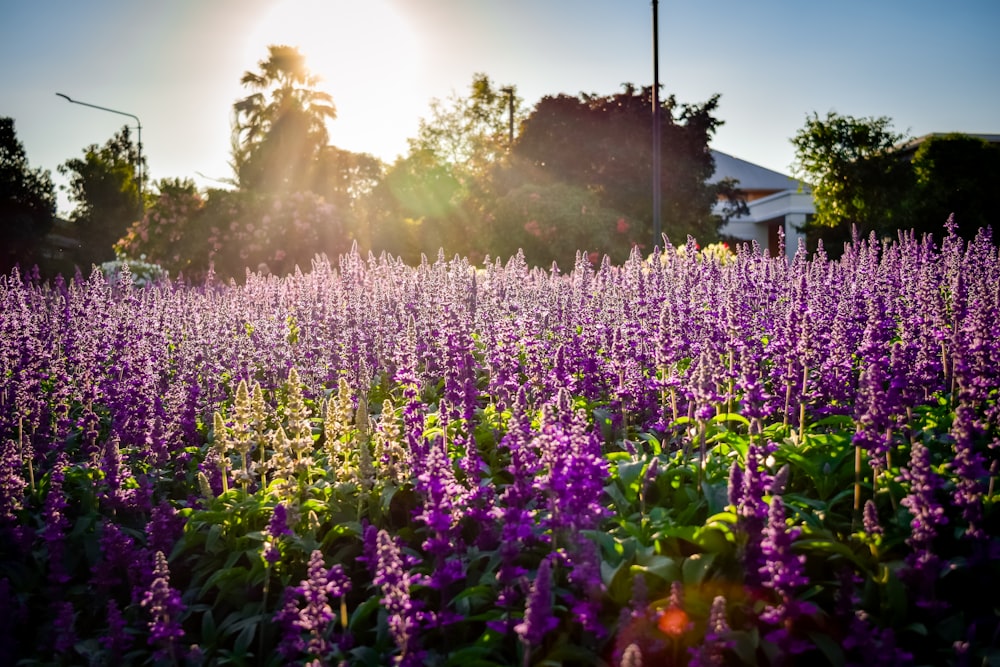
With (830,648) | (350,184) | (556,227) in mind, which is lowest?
(830,648)

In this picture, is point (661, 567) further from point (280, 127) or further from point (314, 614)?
point (280, 127)

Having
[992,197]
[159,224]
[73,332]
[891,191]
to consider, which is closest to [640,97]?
[891,191]

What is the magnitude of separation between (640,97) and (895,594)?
29.3 meters

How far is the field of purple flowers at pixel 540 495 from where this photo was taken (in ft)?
10.7

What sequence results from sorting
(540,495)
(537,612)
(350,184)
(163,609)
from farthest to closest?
(350,184) < (540,495) < (163,609) < (537,612)

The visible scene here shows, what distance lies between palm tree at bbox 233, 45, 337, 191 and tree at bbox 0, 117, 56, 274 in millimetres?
10470

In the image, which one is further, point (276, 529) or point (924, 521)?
point (276, 529)

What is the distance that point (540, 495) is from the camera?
4.41 metres

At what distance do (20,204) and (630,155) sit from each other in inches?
1283

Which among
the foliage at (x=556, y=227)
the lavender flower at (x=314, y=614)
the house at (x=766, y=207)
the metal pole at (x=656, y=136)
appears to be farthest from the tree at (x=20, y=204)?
the lavender flower at (x=314, y=614)

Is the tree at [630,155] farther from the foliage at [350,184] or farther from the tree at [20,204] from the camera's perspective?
the tree at [20,204]

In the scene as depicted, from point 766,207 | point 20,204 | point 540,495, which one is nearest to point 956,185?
point 766,207

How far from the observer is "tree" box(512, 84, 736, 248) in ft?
95.6

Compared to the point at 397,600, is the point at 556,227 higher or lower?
higher
